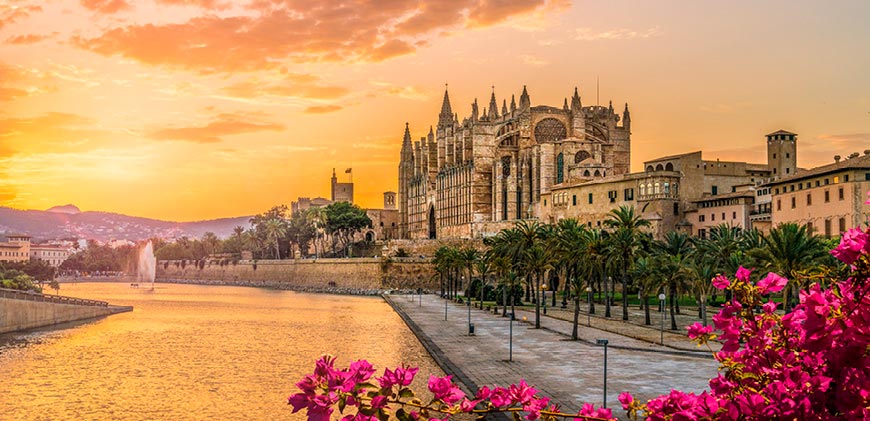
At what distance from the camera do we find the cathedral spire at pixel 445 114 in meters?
123

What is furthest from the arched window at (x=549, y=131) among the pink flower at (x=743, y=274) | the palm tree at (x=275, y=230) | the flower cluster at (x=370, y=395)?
the flower cluster at (x=370, y=395)

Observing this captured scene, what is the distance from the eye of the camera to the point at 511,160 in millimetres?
101875

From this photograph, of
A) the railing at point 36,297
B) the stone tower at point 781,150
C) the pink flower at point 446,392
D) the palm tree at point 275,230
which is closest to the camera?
the pink flower at point 446,392

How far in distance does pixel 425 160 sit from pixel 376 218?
21.9m

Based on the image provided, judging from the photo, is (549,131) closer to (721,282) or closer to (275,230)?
(275,230)

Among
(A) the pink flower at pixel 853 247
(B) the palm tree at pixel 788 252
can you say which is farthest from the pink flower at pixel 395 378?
(B) the palm tree at pixel 788 252

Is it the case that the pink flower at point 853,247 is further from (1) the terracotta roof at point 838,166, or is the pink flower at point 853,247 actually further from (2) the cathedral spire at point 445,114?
(2) the cathedral spire at point 445,114

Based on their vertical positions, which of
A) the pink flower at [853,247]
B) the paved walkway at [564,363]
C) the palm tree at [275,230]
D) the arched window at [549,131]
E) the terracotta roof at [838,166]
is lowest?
the paved walkway at [564,363]

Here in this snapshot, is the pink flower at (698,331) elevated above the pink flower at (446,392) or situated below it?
above

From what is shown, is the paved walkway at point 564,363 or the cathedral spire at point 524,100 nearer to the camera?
the paved walkway at point 564,363

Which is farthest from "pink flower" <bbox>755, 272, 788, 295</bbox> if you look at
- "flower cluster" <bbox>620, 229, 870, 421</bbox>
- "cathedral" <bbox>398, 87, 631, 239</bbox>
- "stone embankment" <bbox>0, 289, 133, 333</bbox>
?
"cathedral" <bbox>398, 87, 631, 239</bbox>

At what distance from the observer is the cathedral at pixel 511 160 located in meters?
93.6

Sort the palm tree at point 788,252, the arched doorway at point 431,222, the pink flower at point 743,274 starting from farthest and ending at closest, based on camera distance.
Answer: the arched doorway at point 431,222 → the palm tree at point 788,252 → the pink flower at point 743,274

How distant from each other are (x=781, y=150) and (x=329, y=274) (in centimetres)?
5286
